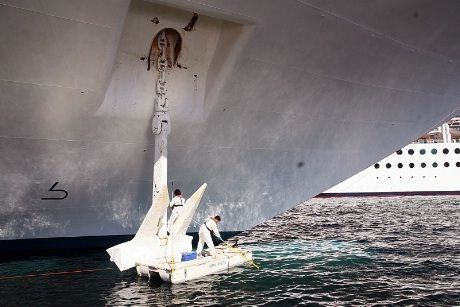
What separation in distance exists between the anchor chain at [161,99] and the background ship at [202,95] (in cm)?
18

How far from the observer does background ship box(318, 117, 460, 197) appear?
4247 cm

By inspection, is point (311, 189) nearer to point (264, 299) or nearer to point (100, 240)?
point (264, 299)

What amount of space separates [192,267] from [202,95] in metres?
3.54

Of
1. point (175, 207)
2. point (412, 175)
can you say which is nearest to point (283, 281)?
point (175, 207)

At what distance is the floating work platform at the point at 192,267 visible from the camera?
25.8 ft

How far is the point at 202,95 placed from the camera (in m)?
8.55

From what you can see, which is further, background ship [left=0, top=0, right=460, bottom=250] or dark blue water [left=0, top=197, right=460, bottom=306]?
dark blue water [left=0, top=197, right=460, bottom=306]

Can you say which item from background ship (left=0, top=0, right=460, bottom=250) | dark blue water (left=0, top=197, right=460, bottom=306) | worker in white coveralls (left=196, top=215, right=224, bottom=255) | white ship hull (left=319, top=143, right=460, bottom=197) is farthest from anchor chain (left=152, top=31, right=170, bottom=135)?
white ship hull (left=319, top=143, right=460, bottom=197)

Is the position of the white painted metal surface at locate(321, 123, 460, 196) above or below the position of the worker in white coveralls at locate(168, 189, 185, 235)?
above

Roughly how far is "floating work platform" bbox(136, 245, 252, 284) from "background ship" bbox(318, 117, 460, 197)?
3424 centimetres

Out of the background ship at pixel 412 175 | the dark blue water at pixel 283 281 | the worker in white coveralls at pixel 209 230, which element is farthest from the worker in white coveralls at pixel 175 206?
the background ship at pixel 412 175

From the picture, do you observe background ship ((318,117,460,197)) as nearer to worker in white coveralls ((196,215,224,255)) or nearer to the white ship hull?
the white ship hull

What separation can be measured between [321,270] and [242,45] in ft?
17.3

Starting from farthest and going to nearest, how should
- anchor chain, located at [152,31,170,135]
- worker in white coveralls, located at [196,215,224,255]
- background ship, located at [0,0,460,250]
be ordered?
1. worker in white coveralls, located at [196,215,224,255]
2. anchor chain, located at [152,31,170,135]
3. background ship, located at [0,0,460,250]
